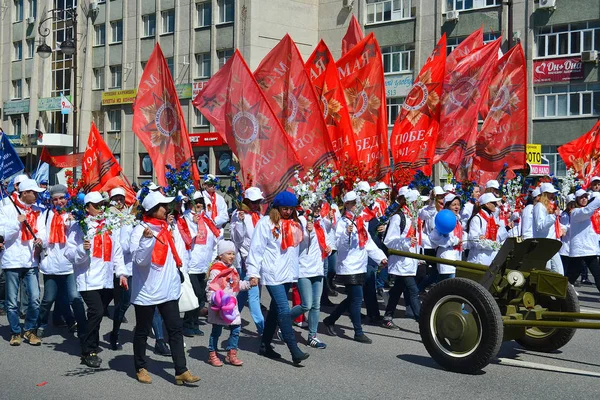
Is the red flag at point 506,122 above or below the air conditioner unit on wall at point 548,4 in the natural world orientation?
below

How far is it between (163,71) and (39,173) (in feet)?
22.8

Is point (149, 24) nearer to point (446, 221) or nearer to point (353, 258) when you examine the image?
point (446, 221)

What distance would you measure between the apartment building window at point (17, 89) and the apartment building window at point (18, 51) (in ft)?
5.16

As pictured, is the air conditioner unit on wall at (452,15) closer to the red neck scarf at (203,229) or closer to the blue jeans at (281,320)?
the red neck scarf at (203,229)

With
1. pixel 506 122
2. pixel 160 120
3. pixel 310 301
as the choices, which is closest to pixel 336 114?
pixel 160 120

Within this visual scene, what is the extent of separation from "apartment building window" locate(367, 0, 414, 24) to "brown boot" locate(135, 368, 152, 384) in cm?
3283

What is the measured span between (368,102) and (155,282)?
28.1 feet

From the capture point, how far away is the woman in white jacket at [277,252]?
838cm

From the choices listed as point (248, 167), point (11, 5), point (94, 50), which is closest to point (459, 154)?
point (248, 167)

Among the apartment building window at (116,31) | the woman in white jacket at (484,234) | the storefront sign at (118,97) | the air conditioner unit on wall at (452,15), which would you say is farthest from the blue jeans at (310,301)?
the apartment building window at (116,31)

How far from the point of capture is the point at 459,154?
1622 centimetres

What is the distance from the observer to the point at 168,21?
46.6 metres

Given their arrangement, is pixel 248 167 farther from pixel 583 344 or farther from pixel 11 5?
pixel 11 5

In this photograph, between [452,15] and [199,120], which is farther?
[199,120]
